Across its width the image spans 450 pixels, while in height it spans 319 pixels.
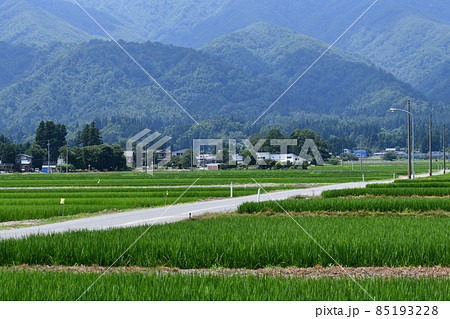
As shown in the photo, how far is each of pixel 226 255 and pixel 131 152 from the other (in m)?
158

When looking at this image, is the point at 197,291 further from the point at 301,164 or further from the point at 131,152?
the point at 131,152

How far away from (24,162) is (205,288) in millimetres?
172386

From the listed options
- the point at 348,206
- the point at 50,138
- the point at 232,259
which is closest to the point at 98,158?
the point at 50,138

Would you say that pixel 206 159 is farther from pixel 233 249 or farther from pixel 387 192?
pixel 387 192

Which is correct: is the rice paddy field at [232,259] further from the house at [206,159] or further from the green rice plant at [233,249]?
the house at [206,159]

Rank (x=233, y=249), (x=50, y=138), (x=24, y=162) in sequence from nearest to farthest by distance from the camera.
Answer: (x=233, y=249) < (x=24, y=162) < (x=50, y=138)

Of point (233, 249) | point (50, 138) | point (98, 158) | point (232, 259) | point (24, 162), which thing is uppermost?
point (50, 138)

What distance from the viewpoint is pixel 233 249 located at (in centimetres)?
1587

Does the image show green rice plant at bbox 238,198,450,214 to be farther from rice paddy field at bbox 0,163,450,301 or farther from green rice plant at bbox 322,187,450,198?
green rice plant at bbox 322,187,450,198

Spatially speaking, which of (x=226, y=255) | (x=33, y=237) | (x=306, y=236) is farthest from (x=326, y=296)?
(x=33, y=237)

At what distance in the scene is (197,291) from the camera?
34.0ft

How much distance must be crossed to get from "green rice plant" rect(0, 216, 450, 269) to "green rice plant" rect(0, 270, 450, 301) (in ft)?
11.1

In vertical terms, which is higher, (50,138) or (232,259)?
(50,138)

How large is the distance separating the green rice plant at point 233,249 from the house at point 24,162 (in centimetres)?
16138
